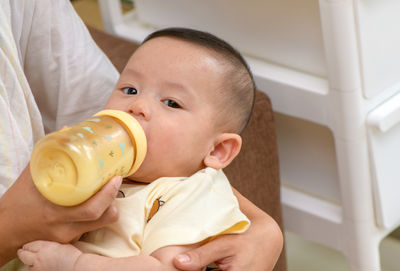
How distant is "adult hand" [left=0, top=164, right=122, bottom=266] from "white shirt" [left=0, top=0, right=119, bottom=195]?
0.18 metres

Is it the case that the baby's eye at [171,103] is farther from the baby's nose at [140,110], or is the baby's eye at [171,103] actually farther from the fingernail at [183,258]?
the fingernail at [183,258]

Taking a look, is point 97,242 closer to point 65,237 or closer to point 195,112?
point 65,237

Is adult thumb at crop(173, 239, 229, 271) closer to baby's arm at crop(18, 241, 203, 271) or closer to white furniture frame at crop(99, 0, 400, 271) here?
baby's arm at crop(18, 241, 203, 271)

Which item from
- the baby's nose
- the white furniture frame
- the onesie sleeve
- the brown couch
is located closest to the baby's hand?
the onesie sleeve

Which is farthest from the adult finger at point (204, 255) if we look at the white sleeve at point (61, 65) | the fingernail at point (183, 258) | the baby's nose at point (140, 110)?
the white sleeve at point (61, 65)

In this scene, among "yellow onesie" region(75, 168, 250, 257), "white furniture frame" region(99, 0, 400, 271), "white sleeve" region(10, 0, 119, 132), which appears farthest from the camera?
"white furniture frame" region(99, 0, 400, 271)

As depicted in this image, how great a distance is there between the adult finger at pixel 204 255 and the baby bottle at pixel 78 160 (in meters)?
0.15

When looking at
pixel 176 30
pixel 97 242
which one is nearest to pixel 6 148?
pixel 97 242

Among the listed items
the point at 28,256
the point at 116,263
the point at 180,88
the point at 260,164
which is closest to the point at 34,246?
the point at 28,256

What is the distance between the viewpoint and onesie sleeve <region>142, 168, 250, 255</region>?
98 cm

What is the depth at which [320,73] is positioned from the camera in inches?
62.2

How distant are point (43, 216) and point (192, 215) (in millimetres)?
209

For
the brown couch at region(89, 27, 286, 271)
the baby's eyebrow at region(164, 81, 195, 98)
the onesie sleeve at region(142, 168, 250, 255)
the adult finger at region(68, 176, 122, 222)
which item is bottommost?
the brown couch at region(89, 27, 286, 271)

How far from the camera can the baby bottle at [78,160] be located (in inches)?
34.8
